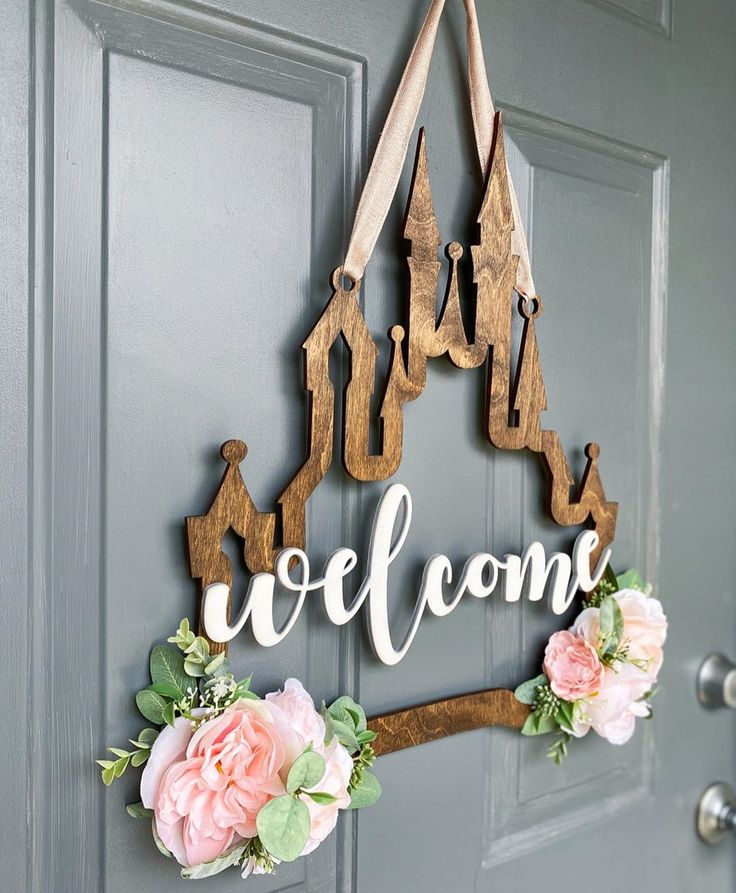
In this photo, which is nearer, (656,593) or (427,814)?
(427,814)

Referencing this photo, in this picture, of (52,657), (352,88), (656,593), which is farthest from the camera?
(656,593)

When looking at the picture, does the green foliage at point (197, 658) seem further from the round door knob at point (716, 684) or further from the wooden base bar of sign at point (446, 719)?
the round door knob at point (716, 684)

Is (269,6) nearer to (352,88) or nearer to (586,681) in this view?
(352,88)

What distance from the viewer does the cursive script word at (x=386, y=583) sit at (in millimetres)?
686

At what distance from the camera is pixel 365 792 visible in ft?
2.37

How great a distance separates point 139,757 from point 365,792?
0.66 ft

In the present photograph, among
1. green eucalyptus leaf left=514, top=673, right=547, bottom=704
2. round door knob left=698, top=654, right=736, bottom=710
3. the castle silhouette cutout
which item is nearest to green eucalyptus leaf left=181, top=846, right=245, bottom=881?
the castle silhouette cutout

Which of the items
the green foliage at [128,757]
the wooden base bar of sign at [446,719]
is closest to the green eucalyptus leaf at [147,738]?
the green foliage at [128,757]

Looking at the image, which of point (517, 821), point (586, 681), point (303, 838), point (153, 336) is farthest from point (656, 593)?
point (153, 336)

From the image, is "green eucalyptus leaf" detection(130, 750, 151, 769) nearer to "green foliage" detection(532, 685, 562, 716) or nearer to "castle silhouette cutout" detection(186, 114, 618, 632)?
"castle silhouette cutout" detection(186, 114, 618, 632)

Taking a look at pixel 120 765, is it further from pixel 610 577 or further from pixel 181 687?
pixel 610 577

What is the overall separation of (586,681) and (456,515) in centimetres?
23

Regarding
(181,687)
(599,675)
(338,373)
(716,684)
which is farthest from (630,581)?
(181,687)

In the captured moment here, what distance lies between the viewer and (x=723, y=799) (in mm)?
1158
